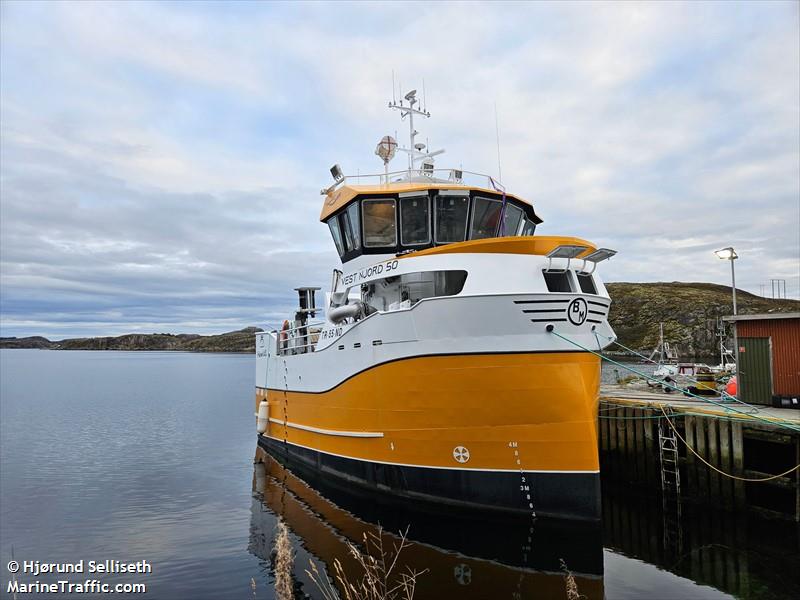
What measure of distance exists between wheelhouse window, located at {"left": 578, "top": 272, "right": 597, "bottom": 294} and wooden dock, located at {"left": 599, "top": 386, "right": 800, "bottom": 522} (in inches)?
143

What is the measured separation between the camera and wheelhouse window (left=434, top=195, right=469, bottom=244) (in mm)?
11580

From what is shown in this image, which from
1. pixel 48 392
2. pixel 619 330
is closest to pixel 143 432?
pixel 48 392

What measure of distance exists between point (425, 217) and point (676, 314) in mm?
90163

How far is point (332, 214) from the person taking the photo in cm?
1330

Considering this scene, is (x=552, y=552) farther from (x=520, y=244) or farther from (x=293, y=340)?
(x=293, y=340)

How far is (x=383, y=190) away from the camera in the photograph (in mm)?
11836

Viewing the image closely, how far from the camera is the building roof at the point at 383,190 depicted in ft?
37.6

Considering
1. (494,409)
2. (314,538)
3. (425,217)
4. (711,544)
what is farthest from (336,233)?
(711,544)

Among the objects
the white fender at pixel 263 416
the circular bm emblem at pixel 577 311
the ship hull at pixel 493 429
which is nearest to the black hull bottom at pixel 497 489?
the ship hull at pixel 493 429

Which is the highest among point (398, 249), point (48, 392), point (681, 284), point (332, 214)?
point (681, 284)

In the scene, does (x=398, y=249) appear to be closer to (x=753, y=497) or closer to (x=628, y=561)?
(x=628, y=561)

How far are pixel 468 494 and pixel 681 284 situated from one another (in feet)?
434

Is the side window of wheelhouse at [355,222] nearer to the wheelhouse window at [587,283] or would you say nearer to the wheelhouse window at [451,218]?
the wheelhouse window at [451,218]

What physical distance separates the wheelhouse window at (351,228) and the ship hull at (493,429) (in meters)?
3.76
